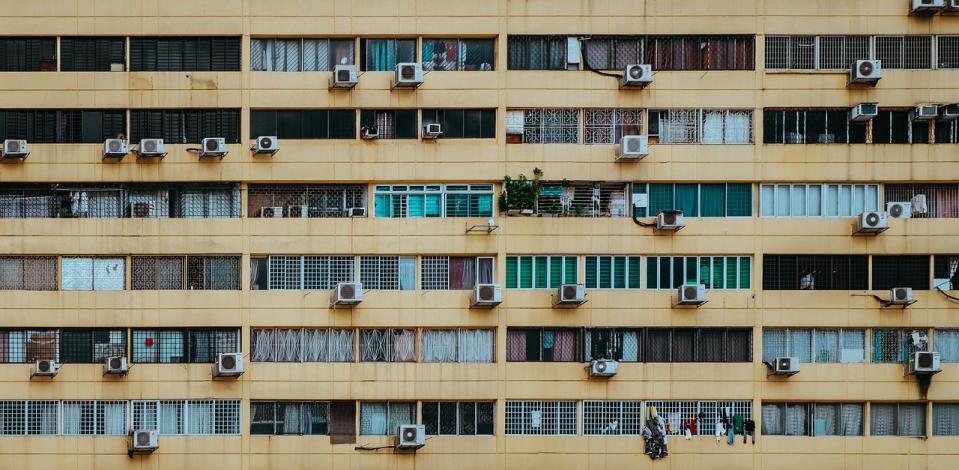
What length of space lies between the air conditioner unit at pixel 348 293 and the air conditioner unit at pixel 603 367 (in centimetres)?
517

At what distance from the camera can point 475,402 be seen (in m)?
22.3

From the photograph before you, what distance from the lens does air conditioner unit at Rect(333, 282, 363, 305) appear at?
2186cm

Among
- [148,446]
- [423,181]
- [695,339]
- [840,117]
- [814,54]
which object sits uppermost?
[814,54]

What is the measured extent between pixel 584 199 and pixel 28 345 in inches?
490

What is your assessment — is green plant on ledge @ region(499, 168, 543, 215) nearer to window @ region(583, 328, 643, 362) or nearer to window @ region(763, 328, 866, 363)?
window @ region(583, 328, 643, 362)

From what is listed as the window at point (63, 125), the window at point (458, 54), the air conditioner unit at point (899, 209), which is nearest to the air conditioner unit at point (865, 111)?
the air conditioner unit at point (899, 209)

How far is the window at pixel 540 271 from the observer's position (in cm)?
2236

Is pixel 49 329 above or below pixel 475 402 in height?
above

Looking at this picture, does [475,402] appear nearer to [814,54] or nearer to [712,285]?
[712,285]

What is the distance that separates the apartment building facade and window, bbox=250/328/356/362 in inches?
2.4

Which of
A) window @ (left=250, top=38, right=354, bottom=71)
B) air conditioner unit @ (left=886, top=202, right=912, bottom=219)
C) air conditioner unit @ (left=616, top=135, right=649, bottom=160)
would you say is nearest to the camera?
air conditioner unit @ (left=616, top=135, right=649, bottom=160)

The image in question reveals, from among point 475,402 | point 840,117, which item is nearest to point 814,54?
point 840,117

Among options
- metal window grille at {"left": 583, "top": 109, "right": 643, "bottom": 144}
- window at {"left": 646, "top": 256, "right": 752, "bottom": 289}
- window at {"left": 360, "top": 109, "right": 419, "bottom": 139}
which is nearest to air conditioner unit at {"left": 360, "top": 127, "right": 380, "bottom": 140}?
window at {"left": 360, "top": 109, "right": 419, "bottom": 139}

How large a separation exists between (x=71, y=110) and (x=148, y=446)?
7445 millimetres
